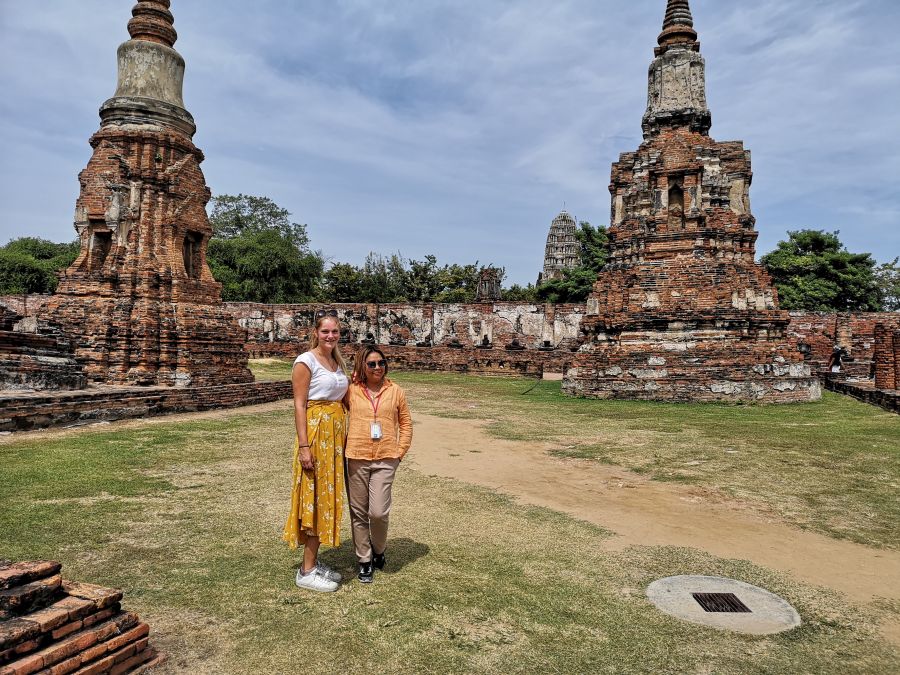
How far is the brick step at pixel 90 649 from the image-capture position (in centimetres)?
185

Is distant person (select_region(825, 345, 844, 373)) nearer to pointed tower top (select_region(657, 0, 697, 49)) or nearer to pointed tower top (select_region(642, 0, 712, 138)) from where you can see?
pointed tower top (select_region(642, 0, 712, 138))

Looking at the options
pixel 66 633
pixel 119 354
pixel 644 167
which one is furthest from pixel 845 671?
pixel 644 167

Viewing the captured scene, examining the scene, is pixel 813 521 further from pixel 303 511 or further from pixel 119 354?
pixel 119 354

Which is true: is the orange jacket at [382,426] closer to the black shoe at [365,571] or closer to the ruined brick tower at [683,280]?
the black shoe at [365,571]

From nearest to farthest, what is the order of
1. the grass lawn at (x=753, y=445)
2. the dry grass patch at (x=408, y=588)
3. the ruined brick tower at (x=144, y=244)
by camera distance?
the dry grass patch at (x=408, y=588) < the grass lawn at (x=753, y=445) < the ruined brick tower at (x=144, y=244)

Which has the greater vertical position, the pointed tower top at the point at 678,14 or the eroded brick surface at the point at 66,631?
the pointed tower top at the point at 678,14

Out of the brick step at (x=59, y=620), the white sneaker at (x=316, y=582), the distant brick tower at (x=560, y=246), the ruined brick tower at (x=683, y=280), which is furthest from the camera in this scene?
the distant brick tower at (x=560, y=246)

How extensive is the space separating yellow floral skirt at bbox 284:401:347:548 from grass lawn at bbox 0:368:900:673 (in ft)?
0.89

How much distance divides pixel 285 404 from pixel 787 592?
8.91 metres

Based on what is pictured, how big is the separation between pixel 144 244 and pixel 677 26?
Answer: 480 inches

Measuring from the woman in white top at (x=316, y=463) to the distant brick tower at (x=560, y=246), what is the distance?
4966 cm

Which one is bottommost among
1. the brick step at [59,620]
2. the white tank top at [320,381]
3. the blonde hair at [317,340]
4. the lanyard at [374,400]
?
the brick step at [59,620]

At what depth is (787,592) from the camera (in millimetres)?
2963

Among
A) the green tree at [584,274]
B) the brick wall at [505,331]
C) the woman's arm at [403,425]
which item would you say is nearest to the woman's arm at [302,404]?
the woman's arm at [403,425]
